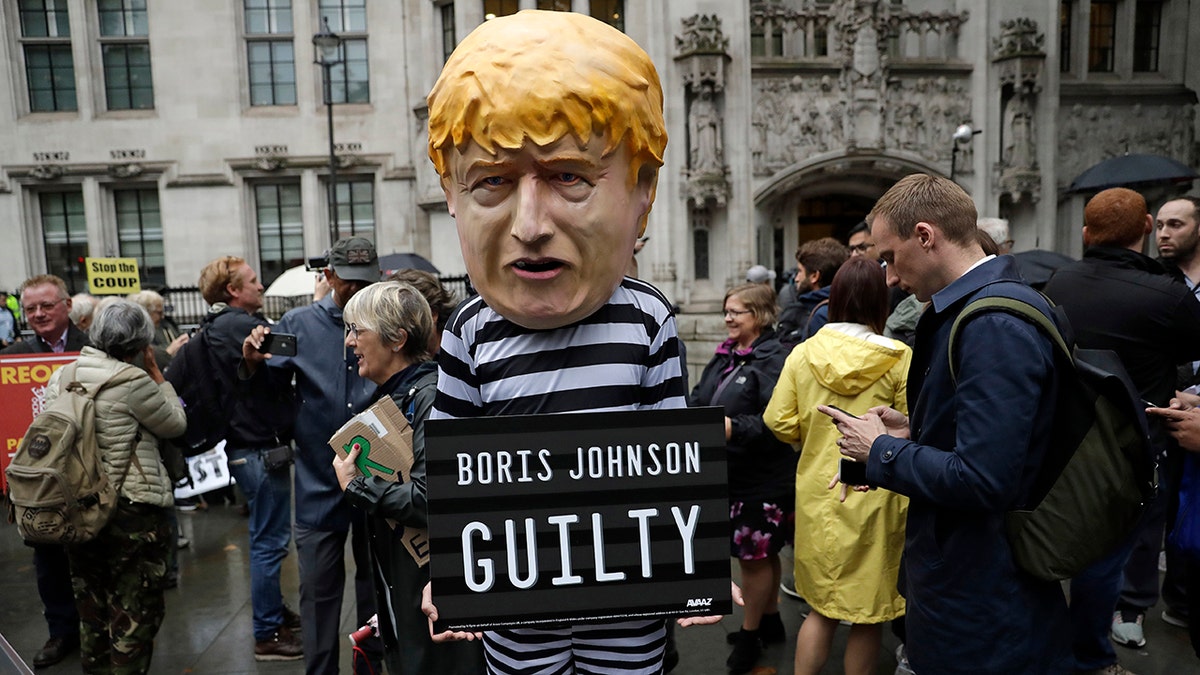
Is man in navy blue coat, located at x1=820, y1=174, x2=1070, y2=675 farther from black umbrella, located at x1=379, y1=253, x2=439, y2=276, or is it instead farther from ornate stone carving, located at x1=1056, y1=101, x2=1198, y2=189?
ornate stone carving, located at x1=1056, y1=101, x2=1198, y2=189

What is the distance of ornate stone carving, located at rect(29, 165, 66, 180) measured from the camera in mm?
15758

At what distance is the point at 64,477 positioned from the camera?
3299 millimetres

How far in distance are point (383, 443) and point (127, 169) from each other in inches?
642

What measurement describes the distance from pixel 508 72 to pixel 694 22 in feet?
47.1

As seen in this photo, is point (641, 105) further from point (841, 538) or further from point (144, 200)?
point (144, 200)

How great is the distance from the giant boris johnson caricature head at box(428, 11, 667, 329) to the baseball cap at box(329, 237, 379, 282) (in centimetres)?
185

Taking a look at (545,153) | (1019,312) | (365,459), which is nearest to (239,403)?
(365,459)

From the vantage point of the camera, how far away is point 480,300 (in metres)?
2.12

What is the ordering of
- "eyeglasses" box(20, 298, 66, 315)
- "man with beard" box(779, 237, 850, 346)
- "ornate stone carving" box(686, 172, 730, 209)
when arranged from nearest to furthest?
"man with beard" box(779, 237, 850, 346), "eyeglasses" box(20, 298, 66, 315), "ornate stone carving" box(686, 172, 730, 209)

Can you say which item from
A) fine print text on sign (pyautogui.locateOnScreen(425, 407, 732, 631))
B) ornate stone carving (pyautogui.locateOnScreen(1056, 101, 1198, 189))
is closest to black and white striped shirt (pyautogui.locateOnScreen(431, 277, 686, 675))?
fine print text on sign (pyautogui.locateOnScreen(425, 407, 732, 631))

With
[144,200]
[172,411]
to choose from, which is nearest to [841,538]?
[172,411]

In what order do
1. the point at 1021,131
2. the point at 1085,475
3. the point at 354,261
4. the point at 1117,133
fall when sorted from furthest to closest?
the point at 1117,133 → the point at 1021,131 → the point at 354,261 → the point at 1085,475

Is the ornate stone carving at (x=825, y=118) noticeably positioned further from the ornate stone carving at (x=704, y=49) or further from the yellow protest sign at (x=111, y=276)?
the yellow protest sign at (x=111, y=276)

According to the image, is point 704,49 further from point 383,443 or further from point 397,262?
point 383,443
